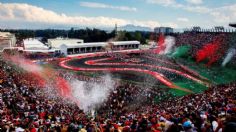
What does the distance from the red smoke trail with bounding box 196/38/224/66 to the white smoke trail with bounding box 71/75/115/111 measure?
1025 inches

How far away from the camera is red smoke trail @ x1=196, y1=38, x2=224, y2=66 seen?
59525 millimetres

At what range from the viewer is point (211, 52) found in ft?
207

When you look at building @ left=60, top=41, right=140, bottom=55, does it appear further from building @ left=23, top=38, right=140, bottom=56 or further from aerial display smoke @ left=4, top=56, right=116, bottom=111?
aerial display smoke @ left=4, top=56, right=116, bottom=111

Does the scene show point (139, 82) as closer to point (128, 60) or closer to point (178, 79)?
point (178, 79)

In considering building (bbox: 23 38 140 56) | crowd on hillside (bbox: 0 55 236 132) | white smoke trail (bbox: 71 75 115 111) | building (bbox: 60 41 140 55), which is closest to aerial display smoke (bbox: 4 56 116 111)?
white smoke trail (bbox: 71 75 115 111)

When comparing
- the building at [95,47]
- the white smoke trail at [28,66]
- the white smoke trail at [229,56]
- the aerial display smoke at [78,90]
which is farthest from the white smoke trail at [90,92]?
the building at [95,47]

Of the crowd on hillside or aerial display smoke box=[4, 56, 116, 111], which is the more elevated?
the crowd on hillside

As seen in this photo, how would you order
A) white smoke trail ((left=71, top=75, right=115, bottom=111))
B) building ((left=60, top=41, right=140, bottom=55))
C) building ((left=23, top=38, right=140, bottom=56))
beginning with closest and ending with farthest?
white smoke trail ((left=71, top=75, right=115, bottom=111)), building ((left=60, top=41, right=140, bottom=55)), building ((left=23, top=38, right=140, bottom=56))

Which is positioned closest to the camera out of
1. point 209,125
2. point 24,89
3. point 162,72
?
point 209,125

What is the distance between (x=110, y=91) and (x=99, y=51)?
168 feet

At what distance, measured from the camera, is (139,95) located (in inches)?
1346

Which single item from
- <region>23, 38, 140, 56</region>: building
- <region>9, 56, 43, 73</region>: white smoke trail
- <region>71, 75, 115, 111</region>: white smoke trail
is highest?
<region>23, 38, 140, 56</region>: building

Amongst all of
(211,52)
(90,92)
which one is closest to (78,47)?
(211,52)

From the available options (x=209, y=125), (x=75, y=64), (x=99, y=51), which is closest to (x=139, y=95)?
(x=209, y=125)
